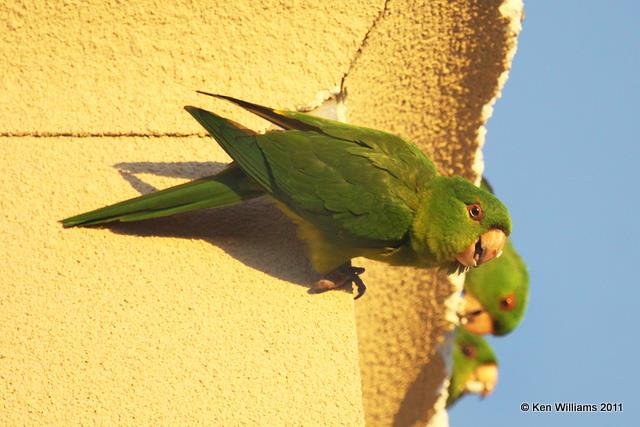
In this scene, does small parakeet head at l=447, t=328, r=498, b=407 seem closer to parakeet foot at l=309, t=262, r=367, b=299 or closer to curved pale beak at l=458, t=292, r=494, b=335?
curved pale beak at l=458, t=292, r=494, b=335

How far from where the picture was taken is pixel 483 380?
488cm

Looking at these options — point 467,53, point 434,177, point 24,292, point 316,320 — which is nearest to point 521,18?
point 467,53

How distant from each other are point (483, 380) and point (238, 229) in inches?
98.3

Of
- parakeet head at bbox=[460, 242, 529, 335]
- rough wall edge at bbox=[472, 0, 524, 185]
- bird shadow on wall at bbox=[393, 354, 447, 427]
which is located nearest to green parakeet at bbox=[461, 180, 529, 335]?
parakeet head at bbox=[460, 242, 529, 335]

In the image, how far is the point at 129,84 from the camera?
3164 millimetres

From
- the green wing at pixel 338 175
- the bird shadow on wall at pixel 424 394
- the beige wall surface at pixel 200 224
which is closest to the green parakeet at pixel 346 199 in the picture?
the green wing at pixel 338 175

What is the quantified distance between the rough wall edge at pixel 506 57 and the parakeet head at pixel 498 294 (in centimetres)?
147

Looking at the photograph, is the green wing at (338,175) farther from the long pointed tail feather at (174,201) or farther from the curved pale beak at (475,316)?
the curved pale beak at (475,316)

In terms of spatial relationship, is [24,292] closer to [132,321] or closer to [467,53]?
[132,321]

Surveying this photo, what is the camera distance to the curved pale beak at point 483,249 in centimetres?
266

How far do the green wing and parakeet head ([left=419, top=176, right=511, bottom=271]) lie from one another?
62 millimetres

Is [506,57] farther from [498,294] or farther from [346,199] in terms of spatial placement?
[498,294]

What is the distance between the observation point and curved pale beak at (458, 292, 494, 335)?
4.70 metres

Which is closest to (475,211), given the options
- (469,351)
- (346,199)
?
(346,199)
